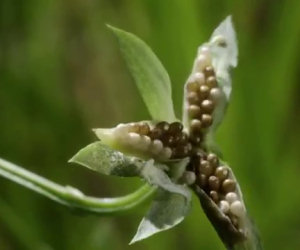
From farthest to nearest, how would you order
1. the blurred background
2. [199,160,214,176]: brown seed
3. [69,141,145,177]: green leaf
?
the blurred background < [199,160,214,176]: brown seed < [69,141,145,177]: green leaf

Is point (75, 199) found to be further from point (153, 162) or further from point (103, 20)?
point (103, 20)

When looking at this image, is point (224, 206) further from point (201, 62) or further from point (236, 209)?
point (201, 62)

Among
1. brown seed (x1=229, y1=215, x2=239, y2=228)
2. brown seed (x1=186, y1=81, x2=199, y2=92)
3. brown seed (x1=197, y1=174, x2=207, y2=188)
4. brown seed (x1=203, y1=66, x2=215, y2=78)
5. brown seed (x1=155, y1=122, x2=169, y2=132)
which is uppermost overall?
brown seed (x1=203, y1=66, x2=215, y2=78)

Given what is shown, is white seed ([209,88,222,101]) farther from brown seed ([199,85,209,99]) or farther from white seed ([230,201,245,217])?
white seed ([230,201,245,217])

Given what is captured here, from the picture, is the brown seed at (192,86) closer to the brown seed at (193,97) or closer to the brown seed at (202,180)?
the brown seed at (193,97)

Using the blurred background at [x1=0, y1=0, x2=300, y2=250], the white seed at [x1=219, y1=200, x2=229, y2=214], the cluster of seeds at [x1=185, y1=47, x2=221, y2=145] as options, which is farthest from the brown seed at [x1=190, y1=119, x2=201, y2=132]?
the blurred background at [x1=0, y1=0, x2=300, y2=250]

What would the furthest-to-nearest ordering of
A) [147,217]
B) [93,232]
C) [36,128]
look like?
[36,128] → [93,232] → [147,217]

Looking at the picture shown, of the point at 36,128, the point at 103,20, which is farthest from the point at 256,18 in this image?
the point at 36,128
